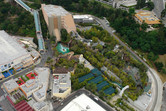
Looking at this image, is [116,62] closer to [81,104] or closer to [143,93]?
[143,93]

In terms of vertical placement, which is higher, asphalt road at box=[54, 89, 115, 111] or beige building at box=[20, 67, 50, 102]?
beige building at box=[20, 67, 50, 102]

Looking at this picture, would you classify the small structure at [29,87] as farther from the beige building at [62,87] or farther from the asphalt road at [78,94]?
the asphalt road at [78,94]

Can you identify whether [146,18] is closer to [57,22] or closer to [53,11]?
[57,22]

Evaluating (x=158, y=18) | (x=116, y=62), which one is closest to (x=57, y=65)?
(x=116, y=62)

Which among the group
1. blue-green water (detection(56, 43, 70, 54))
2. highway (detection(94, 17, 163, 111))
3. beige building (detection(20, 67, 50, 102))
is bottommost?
highway (detection(94, 17, 163, 111))

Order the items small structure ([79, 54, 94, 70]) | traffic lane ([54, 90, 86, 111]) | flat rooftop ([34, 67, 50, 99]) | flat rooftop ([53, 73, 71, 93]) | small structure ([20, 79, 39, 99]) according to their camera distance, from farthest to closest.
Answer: small structure ([79, 54, 94, 70]) < flat rooftop ([53, 73, 71, 93]) < flat rooftop ([34, 67, 50, 99]) < small structure ([20, 79, 39, 99]) < traffic lane ([54, 90, 86, 111])

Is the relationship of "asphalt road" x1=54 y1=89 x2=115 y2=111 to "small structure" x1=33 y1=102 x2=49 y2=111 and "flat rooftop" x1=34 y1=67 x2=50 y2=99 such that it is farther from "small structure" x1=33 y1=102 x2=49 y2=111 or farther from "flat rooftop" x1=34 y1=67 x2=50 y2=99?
"flat rooftop" x1=34 y1=67 x2=50 y2=99

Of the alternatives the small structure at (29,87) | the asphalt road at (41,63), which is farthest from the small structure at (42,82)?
the asphalt road at (41,63)

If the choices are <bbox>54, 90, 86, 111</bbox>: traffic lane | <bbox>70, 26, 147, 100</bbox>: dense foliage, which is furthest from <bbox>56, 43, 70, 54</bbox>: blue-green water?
<bbox>54, 90, 86, 111</bbox>: traffic lane
